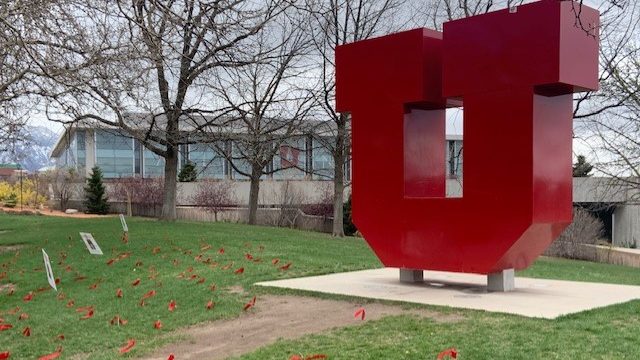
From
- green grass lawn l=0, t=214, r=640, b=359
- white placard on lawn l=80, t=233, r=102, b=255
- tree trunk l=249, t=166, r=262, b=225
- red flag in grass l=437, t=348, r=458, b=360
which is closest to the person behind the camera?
red flag in grass l=437, t=348, r=458, b=360

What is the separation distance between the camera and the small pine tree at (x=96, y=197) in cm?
4406

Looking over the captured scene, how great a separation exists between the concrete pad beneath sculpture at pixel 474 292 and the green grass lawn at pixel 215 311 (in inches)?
19.7

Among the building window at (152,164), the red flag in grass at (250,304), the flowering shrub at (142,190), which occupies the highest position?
the building window at (152,164)

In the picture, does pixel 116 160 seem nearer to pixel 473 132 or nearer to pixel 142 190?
pixel 142 190

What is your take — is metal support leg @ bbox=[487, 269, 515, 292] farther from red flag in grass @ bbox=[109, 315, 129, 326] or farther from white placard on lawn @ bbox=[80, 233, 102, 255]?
white placard on lawn @ bbox=[80, 233, 102, 255]

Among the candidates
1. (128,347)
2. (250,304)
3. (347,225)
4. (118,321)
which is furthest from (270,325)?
(347,225)

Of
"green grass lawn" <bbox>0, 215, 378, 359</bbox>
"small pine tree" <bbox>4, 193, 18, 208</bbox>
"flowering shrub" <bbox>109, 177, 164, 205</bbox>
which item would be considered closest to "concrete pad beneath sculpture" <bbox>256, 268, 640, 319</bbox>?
"green grass lawn" <bbox>0, 215, 378, 359</bbox>

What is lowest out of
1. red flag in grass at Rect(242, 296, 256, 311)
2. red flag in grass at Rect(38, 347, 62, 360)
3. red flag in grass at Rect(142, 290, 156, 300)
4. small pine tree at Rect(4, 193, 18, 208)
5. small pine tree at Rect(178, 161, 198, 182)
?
red flag in grass at Rect(38, 347, 62, 360)

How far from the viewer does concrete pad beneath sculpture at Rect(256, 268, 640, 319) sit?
806 centimetres

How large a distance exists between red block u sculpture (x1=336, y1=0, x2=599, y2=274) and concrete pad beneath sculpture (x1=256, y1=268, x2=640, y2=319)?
0.43 m

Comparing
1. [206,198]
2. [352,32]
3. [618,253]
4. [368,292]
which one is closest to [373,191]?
[368,292]

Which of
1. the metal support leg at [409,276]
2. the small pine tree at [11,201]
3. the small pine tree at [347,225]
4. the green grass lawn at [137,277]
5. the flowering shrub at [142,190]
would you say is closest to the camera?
the green grass lawn at [137,277]

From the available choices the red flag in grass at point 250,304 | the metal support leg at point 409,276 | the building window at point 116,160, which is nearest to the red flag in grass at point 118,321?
the red flag in grass at point 250,304

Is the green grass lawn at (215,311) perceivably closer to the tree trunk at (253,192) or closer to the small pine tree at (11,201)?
the tree trunk at (253,192)
